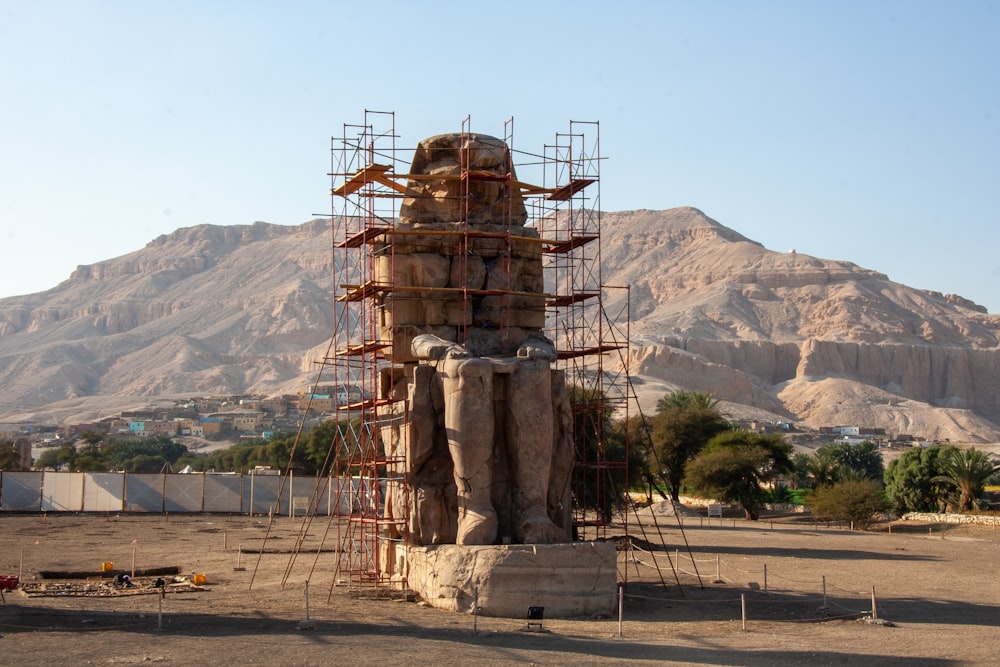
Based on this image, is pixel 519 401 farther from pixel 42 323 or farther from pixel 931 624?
pixel 42 323

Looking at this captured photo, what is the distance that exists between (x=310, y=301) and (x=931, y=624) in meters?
171

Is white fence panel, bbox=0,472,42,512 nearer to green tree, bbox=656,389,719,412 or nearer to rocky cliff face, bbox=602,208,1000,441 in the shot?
green tree, bbox=656,389,719,412

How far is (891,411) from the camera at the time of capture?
5143 inches

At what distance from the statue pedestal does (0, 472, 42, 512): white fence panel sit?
30565mm

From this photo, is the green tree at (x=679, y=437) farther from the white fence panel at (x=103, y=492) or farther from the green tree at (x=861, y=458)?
the white fence panel at (x=103, y=492)

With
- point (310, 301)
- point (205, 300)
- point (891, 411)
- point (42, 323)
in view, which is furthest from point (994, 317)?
point (42, 323)

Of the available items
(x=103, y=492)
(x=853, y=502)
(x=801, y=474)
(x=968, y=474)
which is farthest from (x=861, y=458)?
(x=103, y=492)

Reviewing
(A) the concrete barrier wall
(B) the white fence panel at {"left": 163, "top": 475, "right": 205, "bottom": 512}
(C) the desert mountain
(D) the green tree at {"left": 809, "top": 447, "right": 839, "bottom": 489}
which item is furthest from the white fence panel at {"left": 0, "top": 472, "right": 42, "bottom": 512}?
(C) the desert mountain

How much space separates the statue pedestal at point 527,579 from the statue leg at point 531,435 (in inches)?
34.4

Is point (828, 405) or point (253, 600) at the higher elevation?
point (828, 405)

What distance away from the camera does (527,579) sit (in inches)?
671

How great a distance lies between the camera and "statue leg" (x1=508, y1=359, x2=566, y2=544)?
18266 millimetres

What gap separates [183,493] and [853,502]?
25.2m

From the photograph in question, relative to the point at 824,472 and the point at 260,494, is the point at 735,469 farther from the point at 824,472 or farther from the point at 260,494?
the point at 260,494
